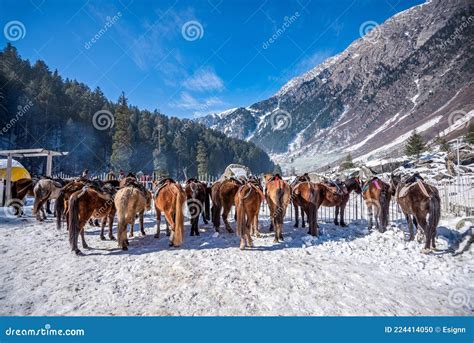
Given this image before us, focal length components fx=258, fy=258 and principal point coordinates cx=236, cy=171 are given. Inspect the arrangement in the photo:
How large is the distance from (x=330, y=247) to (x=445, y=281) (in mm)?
2366

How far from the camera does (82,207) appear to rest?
618 centimetres

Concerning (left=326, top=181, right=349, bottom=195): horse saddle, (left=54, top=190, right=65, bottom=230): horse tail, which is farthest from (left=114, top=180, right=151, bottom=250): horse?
(left=326, top=181, right=349, bottom=195): horse saddle

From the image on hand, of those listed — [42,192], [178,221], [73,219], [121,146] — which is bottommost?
[178,221]

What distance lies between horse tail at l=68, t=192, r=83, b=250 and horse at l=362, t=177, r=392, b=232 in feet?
27.2

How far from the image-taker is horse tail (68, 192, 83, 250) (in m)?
5.93

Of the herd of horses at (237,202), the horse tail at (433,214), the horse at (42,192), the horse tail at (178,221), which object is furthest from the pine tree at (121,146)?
the horse tail at (433,214)

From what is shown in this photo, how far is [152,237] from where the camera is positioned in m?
7.75

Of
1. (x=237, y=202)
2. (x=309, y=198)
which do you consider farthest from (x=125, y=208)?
(x=309, y=198)

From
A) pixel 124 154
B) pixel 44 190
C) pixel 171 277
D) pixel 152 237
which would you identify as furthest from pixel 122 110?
pixel 171 277

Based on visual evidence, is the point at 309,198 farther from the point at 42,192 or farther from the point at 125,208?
the point at 42,192

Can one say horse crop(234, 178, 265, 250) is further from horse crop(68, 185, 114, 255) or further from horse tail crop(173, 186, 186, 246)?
horse crop(68, 185, 114, 255)

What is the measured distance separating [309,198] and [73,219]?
6.20 meters

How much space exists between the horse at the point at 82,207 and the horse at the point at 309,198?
5.50m
